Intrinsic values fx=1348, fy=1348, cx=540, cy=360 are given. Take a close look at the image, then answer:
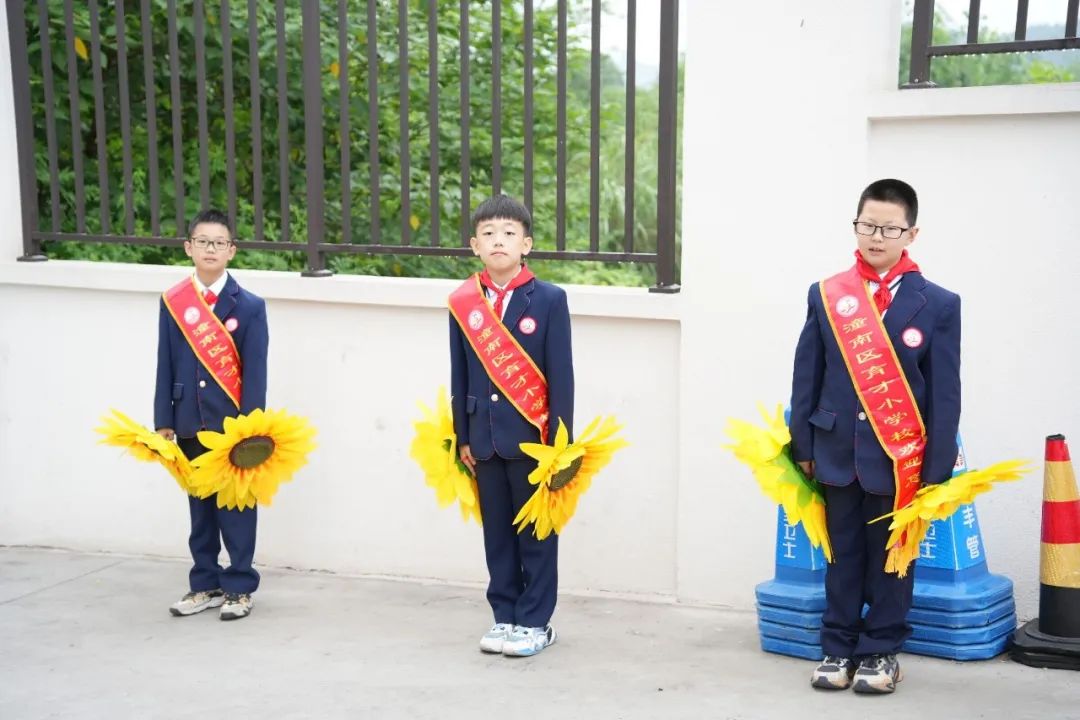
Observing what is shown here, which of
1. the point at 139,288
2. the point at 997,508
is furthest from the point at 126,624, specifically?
the point at 997,508

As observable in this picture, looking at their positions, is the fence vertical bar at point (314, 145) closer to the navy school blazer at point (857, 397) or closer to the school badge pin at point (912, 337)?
the navy school blazer at point (857, 397)

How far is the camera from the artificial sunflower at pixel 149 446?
16.5 feet

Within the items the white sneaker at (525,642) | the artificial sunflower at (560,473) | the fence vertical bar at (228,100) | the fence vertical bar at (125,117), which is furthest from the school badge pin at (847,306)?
the fence vertical bar at (125,117)

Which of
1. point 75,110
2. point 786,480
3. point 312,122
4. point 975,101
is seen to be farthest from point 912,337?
point 75,110

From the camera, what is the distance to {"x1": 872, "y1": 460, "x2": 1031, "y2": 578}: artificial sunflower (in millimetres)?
3945

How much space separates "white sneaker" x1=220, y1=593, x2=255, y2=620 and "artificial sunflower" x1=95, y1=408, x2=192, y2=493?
449 mm

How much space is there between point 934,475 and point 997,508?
89cm

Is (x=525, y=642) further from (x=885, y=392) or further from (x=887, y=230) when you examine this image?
(x=887, y=230)

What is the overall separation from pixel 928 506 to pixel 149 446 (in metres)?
2.81

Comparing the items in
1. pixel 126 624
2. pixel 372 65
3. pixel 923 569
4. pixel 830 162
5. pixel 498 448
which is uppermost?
pixel 372 65

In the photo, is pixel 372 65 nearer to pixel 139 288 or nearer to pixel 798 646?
pixel 139 288

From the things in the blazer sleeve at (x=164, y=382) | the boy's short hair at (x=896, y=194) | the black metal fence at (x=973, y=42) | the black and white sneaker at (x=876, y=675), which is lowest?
the black and white sneaker at (x=876, y=675)

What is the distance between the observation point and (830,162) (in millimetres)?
4836

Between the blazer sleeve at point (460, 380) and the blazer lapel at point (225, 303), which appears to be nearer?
the blazer sleeve at point (460, 380)
